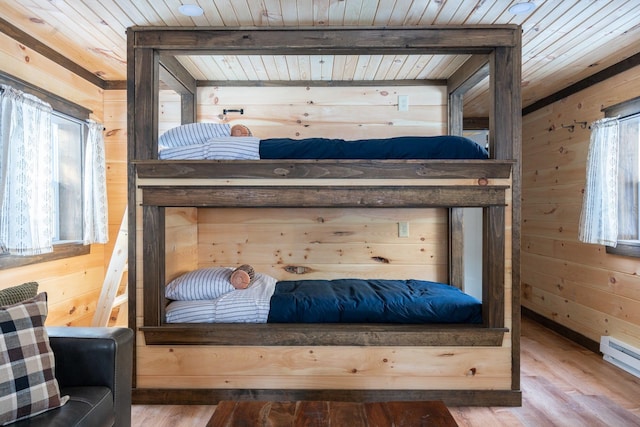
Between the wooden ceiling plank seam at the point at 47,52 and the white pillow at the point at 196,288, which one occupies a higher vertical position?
the wooden ceiling plank seam at the point at 47,52

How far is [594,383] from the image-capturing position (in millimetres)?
2361

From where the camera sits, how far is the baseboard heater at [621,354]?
8.34ft

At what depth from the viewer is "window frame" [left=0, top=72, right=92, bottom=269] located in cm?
224

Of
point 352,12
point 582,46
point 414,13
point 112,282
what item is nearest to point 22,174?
point 112,282

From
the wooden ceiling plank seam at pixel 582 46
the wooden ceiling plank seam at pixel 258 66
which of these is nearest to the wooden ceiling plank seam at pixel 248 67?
the wooden ceiling plank seam at pixel 258 66

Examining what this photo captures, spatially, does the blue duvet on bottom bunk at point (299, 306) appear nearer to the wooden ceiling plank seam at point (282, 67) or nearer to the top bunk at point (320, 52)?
the top bunk at point (320, 52)

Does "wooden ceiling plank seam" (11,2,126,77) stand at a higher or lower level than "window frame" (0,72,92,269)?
higher

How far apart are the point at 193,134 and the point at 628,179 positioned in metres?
3.22

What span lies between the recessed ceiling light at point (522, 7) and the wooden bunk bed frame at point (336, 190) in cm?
12

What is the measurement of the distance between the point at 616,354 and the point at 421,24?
111 inches

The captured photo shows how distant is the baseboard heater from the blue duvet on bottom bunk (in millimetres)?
1483

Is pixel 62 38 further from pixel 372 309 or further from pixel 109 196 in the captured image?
pixel 372 309

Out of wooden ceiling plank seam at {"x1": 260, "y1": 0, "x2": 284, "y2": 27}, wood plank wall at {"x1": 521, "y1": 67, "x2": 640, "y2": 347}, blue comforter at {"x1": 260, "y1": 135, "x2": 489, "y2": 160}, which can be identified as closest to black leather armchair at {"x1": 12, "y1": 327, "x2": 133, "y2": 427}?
blue comforter at {"x1": 260, "y1": 135, "x2": 489, "y2": 160}

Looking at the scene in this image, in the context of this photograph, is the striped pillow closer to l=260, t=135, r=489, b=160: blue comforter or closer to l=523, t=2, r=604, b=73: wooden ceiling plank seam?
l=260, t=135, r=489, b=160: blue comforter
